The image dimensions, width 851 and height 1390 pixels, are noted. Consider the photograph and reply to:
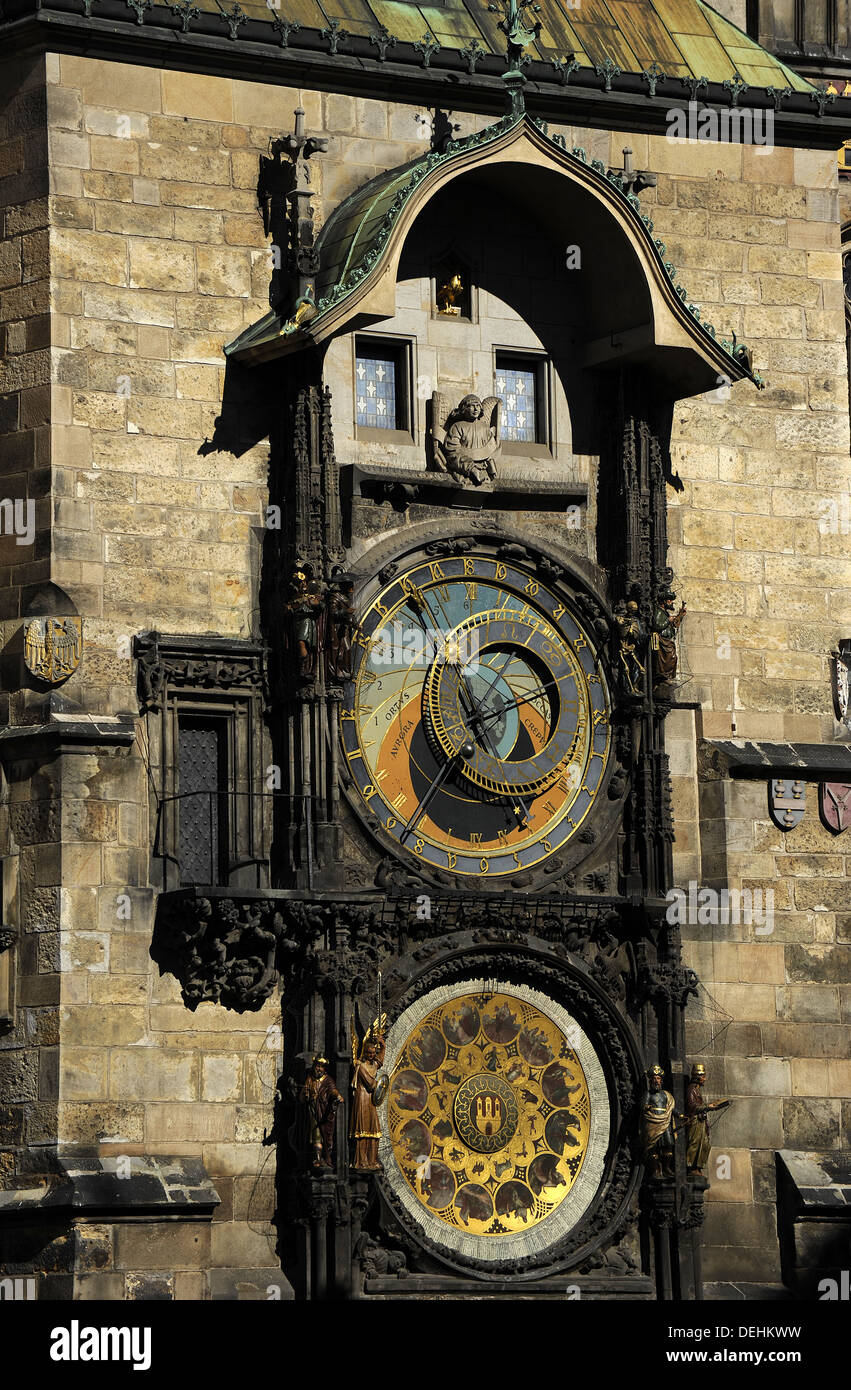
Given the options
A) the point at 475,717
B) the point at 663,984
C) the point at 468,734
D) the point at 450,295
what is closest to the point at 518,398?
the point at 450,295

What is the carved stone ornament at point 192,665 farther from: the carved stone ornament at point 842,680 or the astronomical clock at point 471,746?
the carved stone ornament at point 842,680

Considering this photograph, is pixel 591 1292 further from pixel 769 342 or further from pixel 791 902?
pixel 769 342

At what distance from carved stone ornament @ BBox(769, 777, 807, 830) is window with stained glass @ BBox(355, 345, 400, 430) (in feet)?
12.9

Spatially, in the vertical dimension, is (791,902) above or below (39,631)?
below

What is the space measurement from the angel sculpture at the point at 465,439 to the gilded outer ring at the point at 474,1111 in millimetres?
4324

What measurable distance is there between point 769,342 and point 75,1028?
25.5 feet

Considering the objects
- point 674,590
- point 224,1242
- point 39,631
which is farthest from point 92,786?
point 674,590

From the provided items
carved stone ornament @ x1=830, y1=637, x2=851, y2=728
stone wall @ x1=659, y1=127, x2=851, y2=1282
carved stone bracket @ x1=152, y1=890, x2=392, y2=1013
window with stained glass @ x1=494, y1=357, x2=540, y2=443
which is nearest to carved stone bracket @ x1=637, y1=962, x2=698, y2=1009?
stone wall @ x1=659, y1=127, x2=851, y2=1282

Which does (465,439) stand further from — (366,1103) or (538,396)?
(366,1103)

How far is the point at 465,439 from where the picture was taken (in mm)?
26484

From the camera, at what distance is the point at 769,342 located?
27.9 m

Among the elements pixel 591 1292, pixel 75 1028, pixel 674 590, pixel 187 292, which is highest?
pixel 187 292

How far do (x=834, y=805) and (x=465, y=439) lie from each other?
3.97 m

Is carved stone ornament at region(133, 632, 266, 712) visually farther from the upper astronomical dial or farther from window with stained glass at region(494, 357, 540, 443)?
window with stained glass at region(494, 357, 540, 443)
